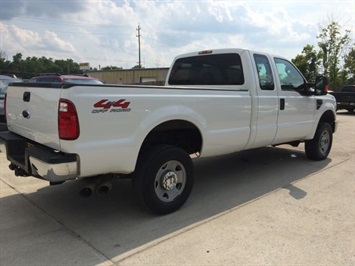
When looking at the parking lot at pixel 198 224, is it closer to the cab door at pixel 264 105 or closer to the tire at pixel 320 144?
the cab door at pixel 264 105

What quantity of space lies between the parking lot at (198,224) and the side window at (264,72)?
1.51 m

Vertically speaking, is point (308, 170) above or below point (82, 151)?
below

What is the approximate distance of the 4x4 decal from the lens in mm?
3402

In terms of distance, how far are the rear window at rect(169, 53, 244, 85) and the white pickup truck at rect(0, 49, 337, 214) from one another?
2 cm

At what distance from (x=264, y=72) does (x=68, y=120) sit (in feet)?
11.1

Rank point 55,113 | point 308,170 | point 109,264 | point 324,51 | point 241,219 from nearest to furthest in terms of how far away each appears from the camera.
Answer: point 109,264 < point 55,113 < point 241,219 < point 308,170 < point 324,51

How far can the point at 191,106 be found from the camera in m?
4.29

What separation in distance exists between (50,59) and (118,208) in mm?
72619

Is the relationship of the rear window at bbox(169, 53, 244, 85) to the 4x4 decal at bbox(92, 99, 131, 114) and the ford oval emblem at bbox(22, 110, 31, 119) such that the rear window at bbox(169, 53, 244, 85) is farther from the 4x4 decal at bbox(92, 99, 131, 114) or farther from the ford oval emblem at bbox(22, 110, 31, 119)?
the ford oval emblem at bbox(22, 110, 31, 119)

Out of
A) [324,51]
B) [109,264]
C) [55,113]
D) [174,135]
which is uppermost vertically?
[324,51]

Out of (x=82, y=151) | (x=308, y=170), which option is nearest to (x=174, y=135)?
(x=82, y=151)

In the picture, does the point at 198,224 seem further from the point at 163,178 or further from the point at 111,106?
the point at 111,106

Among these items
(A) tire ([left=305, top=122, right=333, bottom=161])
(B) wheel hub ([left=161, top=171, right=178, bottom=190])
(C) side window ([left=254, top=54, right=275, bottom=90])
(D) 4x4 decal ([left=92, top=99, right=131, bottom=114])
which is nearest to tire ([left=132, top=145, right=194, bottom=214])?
(B) wheel hub ([left=161, top=171, right=178, bottom=190])

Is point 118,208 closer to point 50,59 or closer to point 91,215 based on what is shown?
point 91,215
